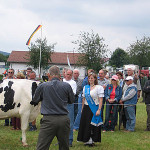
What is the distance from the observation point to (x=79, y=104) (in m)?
9.73

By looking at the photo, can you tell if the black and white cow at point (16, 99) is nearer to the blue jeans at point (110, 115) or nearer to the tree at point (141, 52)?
the blue jeans at point (110, 115)

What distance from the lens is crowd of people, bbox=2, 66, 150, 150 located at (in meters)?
4.92

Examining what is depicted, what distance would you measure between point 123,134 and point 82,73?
52.2 meters

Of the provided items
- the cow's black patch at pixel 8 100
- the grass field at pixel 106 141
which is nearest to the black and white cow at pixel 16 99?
the cow's black patch at pixel 8 100

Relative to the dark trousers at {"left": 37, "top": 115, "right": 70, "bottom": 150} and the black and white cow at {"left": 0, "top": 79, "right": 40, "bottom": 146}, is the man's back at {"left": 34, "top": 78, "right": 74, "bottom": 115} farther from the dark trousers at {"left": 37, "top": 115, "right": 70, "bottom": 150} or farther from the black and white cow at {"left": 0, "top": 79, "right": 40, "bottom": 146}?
the black and white cow at {"left": 0, "top": 79, "right": 40, "bottom": 146}

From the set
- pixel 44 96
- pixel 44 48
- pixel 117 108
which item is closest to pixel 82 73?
pixel 44 48

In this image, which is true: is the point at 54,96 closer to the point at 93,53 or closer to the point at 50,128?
the point at 50,128

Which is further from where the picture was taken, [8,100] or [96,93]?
[96,93]

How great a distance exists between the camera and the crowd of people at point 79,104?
4918 millimetres

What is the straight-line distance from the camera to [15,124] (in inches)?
399

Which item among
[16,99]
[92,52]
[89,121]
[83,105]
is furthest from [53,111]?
[92,52]

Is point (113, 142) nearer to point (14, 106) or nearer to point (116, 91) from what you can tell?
point (116, 91)

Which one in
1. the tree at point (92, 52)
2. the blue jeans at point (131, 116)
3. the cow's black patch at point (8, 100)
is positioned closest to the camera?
the cow's black patch at point (8, 100)

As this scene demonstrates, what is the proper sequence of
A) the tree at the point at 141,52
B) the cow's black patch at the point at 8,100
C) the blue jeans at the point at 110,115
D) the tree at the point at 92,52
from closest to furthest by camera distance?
the cow's black patch at the point at 8,100, the blue jeans at the point at 110,115, the tree at the point at 92,52, the tree at the point at 141,52
